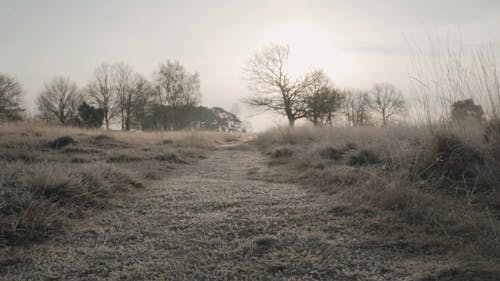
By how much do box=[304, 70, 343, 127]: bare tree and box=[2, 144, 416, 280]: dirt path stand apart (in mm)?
24381

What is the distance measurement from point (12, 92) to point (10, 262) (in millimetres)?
43980

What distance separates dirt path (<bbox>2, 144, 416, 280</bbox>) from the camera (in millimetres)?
1829

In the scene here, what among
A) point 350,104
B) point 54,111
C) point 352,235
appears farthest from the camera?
point 54,111

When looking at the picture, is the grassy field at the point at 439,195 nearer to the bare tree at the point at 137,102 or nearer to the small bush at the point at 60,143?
the small bush at the point at 60,143

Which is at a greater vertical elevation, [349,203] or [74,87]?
[74,87]

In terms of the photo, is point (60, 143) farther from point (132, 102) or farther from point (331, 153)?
point (132, 102)

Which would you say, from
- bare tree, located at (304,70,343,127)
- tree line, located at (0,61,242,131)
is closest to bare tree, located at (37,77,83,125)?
tree line, located at (0,61,242,131)

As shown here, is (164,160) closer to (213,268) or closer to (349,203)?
(349,203)

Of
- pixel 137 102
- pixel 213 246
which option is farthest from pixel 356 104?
pixel 213 246

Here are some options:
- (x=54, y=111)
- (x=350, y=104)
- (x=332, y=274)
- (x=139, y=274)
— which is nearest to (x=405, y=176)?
(x=332, y=274)

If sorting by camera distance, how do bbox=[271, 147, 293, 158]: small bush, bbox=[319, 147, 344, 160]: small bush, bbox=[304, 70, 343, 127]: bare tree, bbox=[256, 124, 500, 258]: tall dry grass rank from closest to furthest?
1. bbox=[256, 124, 500, 258]: tall dry grass
2. bbox=[319, 147, 344, 160]: small bush
3. bbox=[271, 147, 293, 158]: small bush
4. bbox=[304, 70, 343, 127]: bare tree

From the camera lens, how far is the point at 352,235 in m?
2.35

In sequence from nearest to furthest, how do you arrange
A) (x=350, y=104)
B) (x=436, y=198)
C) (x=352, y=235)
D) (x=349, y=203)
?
(x=352, y=235) < (x=436, y=198) < (x=349, y=203) < (x=350, y=104)

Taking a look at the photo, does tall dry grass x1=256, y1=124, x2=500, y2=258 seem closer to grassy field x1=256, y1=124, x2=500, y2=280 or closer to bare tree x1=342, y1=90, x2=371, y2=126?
grassy field x1=256, y1=124, x2=500, y2=280
